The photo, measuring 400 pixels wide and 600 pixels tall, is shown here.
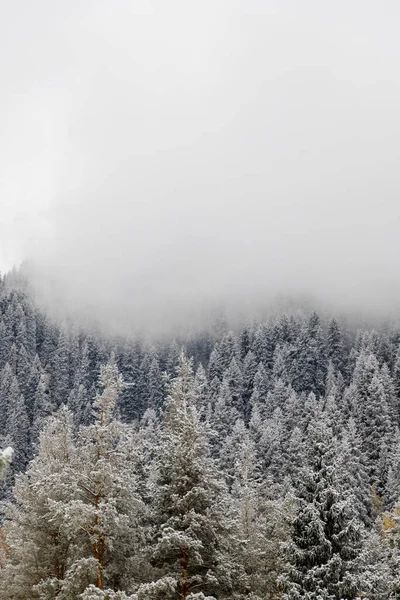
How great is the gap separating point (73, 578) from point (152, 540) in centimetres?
397

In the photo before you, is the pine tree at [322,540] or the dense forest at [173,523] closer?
the dense forest at [173,523]

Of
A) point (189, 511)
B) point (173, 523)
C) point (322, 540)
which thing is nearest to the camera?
point (173, 523)

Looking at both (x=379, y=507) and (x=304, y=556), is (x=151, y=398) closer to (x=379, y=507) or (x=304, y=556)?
(x=379, y=507)

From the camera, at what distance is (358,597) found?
64.2 feet

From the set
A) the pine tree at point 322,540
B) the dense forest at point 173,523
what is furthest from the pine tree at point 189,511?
the pine tree at point 322,540

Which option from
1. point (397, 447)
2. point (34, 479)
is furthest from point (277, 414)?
point (34, 479)

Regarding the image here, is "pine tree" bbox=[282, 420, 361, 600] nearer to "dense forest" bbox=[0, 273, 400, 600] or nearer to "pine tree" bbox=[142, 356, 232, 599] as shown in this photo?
"dense forest" bbox=[0, 273, 400, 600]

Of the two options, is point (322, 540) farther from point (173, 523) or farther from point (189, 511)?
point (173, 523)

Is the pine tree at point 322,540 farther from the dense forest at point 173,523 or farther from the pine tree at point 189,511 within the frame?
the pine tree at point 189,511

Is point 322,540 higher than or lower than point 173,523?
higher

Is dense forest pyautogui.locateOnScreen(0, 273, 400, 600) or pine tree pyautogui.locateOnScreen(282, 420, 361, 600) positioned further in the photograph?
pine tree pyautogui.locateOnScreen(282, 420, 361, 600)

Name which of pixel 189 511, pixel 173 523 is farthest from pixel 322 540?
pixel 173 523

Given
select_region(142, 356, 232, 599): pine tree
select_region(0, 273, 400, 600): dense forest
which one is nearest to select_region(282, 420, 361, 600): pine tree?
select_region(0, 273, 400, 600): dense forest

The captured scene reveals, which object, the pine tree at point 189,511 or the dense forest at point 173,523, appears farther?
the pine tree at point 189,511
